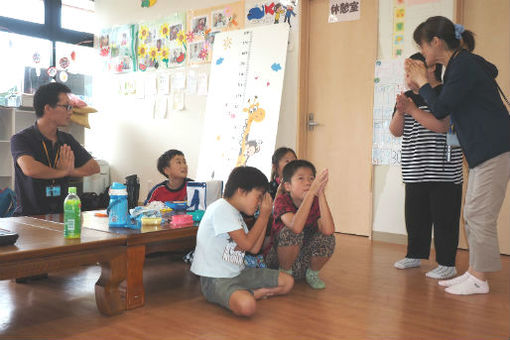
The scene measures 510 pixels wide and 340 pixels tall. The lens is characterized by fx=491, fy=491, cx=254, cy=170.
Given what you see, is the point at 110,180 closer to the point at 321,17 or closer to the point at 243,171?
the point at 321,17

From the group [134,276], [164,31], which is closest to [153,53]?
[164,31]

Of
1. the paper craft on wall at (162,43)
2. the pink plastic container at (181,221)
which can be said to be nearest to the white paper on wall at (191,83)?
the paper craft on wall at (162,43)

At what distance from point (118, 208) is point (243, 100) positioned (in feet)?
8.91

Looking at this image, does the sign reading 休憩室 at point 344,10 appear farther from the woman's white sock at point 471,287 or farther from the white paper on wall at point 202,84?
the woman's white sock at point 471,287

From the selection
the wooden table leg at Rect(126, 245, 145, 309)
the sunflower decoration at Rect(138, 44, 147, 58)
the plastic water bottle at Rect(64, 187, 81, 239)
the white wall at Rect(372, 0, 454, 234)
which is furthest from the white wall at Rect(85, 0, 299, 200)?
the plastic water bottle at Rect(64, 187, 81, 239)

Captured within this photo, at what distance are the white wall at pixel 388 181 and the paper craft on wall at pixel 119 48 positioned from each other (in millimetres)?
3174

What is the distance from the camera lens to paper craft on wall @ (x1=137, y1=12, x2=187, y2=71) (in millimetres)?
5438

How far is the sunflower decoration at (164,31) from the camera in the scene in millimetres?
5562

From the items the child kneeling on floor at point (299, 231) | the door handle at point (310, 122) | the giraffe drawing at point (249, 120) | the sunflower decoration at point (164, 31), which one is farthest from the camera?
the sunflower decoration at point (164, 31)

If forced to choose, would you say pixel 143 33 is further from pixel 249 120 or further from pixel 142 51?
pixel 249 120

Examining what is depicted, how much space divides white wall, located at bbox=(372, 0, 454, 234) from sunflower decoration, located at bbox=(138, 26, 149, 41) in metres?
2.94

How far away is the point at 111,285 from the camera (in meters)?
2.01

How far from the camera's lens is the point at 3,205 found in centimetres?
357

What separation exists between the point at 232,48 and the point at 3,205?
2.54 meters
